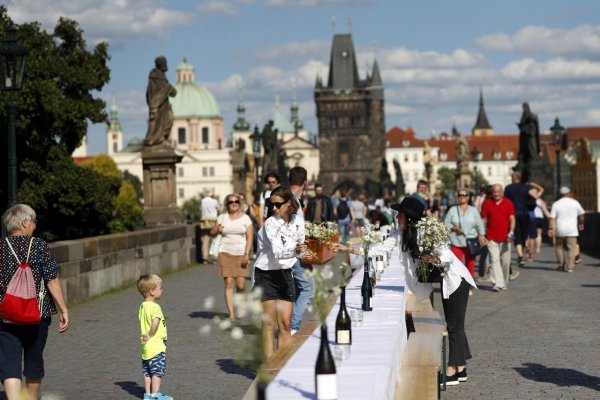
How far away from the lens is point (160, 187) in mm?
27422

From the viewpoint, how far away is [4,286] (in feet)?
25.9

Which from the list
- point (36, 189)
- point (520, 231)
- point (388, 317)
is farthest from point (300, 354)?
point (36, 189)

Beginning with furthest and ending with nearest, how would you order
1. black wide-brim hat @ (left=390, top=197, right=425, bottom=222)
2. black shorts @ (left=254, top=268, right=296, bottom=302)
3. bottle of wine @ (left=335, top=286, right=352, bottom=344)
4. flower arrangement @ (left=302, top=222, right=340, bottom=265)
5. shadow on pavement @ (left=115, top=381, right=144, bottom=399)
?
flower arrangement @ (left=302, top=222, right=340, bottom=265)
black shorts @ (left=254, top=268, right=296, bottom=302)
black wide-brim hat @ (left=390, top=197, right=425, bottom=222)
shadow on pavement @ (left=115, top=381, right=144, bottom=399)
bottle of wine @ (left=335, top=286, right=352, bottom=344)

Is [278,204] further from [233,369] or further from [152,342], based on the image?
[152,342]

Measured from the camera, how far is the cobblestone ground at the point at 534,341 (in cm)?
937

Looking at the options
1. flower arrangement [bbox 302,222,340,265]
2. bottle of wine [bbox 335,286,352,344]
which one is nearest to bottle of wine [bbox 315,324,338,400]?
bottle of wine [bbox 335,286,352,344]

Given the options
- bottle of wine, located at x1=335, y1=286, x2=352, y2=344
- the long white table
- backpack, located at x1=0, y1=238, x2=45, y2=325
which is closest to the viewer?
the long white table

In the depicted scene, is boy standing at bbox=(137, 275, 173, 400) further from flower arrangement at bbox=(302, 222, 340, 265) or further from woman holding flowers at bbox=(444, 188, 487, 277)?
woman holding flowers at bbox=(444, 188, 487, 277)

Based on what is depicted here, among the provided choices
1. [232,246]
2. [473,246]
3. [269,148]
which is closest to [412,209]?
[232,246]

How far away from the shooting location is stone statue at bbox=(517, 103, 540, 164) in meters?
35.8

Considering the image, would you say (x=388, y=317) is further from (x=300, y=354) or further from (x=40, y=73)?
(x=40, y=73)

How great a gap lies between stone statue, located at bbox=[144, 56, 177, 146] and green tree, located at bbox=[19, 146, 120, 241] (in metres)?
16.1

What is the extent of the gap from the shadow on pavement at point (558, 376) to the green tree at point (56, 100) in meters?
33.5

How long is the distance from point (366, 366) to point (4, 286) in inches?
104
